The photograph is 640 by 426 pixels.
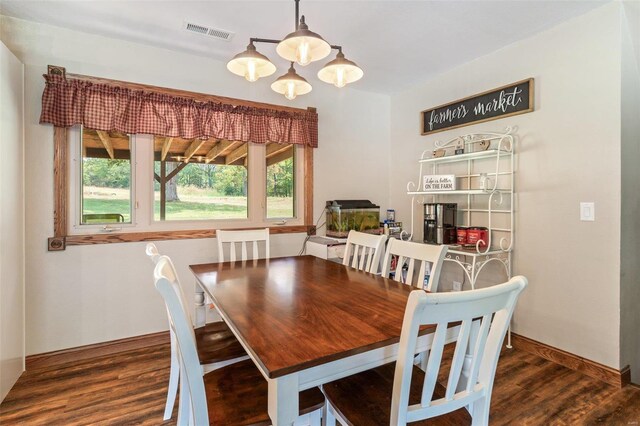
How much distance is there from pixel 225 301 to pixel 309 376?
59cm

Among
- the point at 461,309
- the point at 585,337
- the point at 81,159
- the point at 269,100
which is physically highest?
the point at 269,100

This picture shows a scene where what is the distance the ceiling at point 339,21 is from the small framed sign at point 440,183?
1.06 m

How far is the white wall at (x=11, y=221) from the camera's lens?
1.92 m

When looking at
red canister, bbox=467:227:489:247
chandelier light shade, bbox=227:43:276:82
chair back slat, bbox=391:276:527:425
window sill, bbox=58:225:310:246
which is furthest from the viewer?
red canister, bbox=467:227:489:247

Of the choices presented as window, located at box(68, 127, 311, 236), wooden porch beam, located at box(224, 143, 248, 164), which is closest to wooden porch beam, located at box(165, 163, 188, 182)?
window, located at box(68, 127, 311, 236)

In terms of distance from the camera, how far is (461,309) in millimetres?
855

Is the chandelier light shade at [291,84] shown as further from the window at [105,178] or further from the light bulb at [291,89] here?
the window at [105,178]

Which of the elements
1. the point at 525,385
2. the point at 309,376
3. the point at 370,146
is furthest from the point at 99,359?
the point at 370,146

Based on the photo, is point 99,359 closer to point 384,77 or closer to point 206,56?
point 206,56

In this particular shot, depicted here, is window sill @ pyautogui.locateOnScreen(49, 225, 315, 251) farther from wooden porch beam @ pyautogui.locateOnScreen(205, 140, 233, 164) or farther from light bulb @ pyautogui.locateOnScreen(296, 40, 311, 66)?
light bulb @ pyautogui.locateOnScreen(296, 40, 311, 66)

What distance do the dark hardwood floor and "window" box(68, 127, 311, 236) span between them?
1009 mm

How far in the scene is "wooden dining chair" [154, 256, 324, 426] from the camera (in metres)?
0.97

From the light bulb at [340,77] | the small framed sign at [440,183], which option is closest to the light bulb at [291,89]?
the light bulb at [340,77]

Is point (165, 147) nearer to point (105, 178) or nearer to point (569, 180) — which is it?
point (105, 178)
